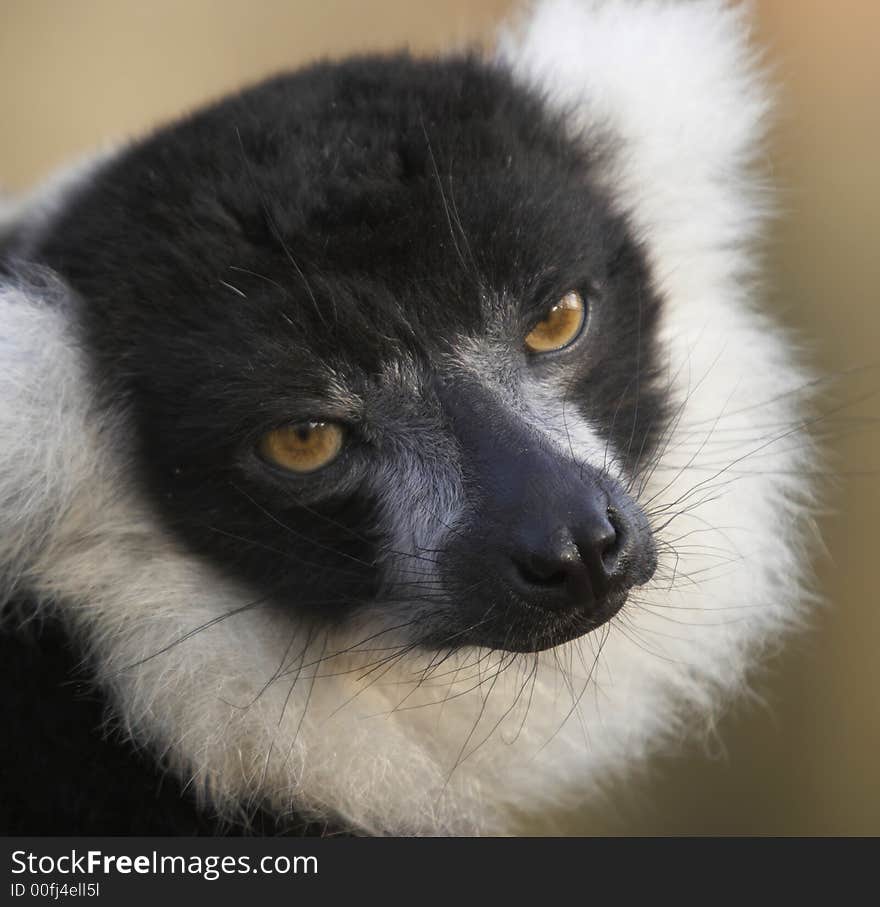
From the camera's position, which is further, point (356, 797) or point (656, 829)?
point (656, 829)

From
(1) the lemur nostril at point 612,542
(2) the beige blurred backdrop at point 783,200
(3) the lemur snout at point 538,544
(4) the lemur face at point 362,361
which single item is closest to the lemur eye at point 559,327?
(4) the lemur face at point 362,361

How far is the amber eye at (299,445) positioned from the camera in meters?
1.96

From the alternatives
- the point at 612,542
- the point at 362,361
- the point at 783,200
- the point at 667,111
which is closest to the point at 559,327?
the point at 362,361

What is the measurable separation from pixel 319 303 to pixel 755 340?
1.05 m

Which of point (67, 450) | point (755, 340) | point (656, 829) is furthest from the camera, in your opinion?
point (656, 829)

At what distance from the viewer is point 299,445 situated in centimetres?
197

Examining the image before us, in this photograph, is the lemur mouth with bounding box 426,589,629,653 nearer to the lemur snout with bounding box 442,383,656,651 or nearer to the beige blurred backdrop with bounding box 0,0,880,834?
the lemur snout with bounding box 442,383,656,651

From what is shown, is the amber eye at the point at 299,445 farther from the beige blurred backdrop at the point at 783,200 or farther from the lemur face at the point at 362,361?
the beige blurred backdrop at the point at 783,200

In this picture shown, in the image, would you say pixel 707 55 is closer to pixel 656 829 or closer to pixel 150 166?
pixel 150 166

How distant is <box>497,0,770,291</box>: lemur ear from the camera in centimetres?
245
